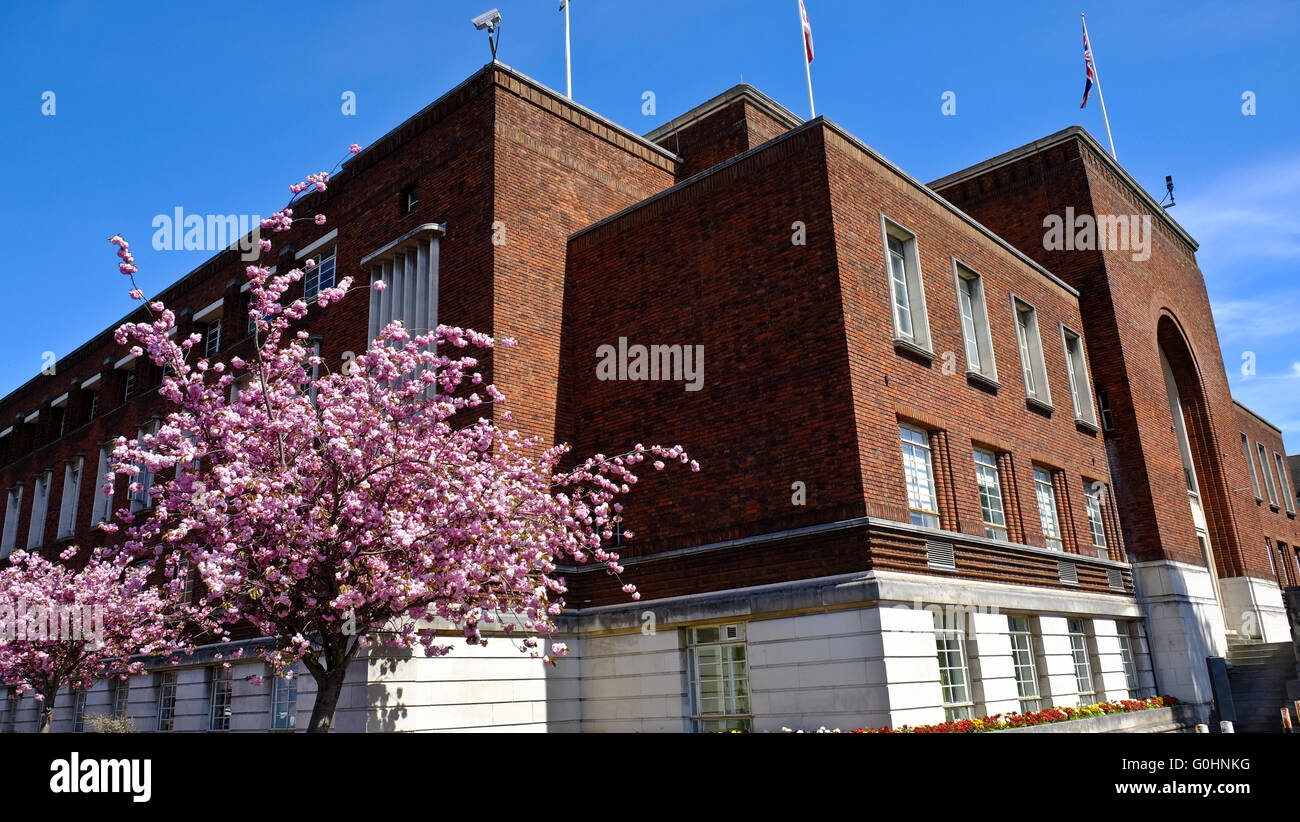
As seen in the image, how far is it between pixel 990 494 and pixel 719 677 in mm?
7236

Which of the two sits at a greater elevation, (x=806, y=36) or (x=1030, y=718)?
(x=806, y=36)

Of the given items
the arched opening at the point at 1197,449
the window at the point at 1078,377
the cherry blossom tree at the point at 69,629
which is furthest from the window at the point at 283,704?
the arched opening at the point at 1197,449

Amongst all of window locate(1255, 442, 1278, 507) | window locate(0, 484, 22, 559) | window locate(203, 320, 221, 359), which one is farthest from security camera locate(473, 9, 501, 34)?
window locate(1255, 442, 1278, 507)

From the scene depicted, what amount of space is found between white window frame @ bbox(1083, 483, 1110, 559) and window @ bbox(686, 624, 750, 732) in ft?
37.4

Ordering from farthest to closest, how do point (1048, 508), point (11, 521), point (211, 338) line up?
point (11, 521) < point (211, 338) < point (1048, 508)

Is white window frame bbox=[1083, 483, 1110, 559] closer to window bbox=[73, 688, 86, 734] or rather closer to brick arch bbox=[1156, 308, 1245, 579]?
brick arch bbox=[1156, 308, 1245, 579]

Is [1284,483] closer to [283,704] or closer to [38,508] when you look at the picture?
[283,704]

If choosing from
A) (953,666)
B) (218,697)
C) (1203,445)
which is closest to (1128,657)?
(953,666)

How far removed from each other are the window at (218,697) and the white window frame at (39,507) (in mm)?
16397

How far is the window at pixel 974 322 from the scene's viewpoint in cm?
1997

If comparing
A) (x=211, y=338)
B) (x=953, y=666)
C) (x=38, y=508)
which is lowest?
(x=953, y=666)

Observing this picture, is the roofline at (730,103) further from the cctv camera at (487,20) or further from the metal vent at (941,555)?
the metal vent at (941,555)

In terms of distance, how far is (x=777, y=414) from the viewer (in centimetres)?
1644

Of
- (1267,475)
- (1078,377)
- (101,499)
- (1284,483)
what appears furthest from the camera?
(1284,483)
